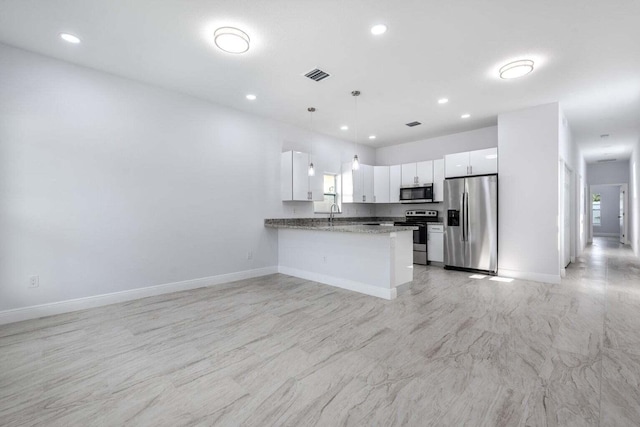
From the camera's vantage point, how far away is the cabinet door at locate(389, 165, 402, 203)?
702 centimetres

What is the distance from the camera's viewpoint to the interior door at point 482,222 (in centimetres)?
511

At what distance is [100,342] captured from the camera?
261cm

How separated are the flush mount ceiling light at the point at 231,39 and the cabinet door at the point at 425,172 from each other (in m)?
4.80

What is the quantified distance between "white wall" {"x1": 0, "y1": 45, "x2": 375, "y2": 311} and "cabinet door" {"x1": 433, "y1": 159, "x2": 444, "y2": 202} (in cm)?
384

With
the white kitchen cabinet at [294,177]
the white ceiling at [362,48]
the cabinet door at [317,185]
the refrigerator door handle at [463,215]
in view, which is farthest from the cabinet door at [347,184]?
the refrigerator door handle at [463,215]

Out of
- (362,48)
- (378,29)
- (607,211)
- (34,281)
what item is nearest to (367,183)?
(362,48)

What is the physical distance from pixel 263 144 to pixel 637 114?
6779 millimetres

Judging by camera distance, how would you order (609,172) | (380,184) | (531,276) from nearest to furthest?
(531,276)
(380,184)
(609,172)

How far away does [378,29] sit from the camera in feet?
9.03

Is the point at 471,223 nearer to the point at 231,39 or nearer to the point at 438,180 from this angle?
the point at 438,180

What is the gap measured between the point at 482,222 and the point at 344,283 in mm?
2900

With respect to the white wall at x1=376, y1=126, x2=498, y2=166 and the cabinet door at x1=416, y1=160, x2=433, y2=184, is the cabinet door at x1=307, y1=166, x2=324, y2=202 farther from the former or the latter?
the white wall at x1=376, y1=126, x2=498, y2=166

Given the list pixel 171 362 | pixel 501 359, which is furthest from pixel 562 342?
pixel 171 362

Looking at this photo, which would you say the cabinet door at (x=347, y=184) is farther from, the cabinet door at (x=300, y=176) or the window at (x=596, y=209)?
the window at (x=596, y=209)
